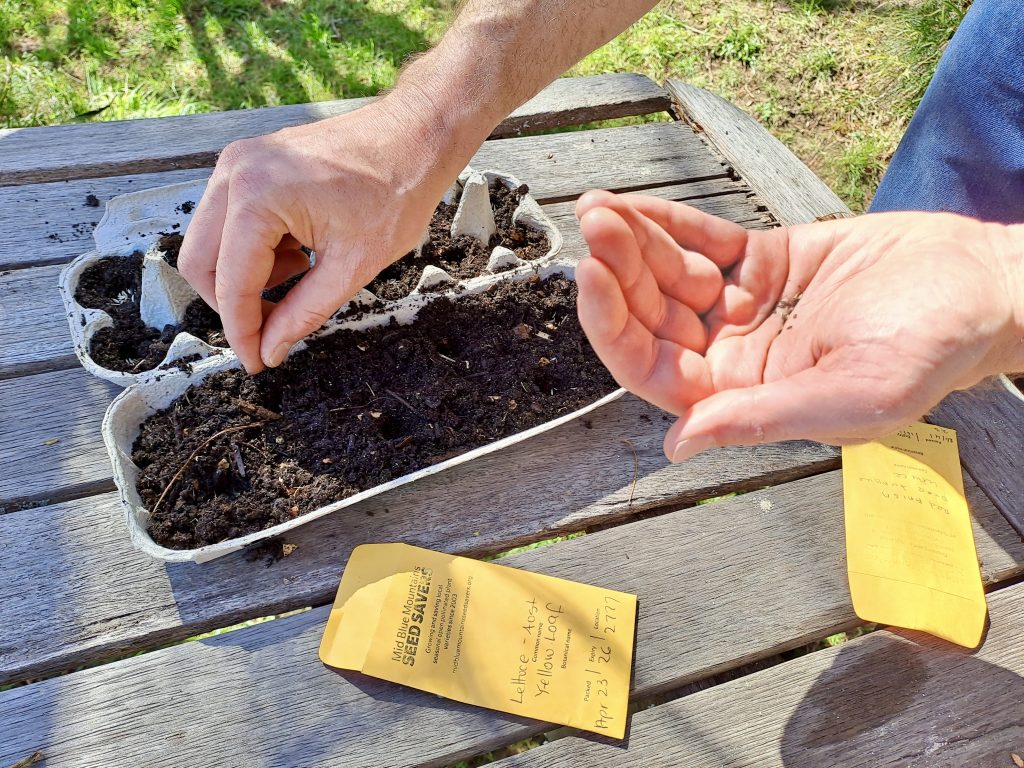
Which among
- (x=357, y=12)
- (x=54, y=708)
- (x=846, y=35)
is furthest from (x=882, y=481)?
(x=357, y=12)

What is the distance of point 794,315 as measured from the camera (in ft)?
3.40

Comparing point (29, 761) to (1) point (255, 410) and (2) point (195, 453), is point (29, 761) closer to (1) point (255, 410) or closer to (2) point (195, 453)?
(2) point (195, 453)

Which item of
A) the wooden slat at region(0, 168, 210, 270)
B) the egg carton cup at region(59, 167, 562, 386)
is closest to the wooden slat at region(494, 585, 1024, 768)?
the egg carton cup at region(59, 167, 562, 386)

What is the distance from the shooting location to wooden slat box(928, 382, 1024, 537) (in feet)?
3.99

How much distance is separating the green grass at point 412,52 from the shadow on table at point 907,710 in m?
1.71

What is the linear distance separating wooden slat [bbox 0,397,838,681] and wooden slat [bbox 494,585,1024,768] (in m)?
0.30

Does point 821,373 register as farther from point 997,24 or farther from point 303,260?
point 997,24

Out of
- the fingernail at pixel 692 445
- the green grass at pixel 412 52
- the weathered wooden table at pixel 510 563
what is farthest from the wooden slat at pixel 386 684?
the green grass at pixel 412 52

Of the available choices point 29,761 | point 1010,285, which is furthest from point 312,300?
point 1010,285

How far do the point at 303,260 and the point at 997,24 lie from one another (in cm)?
145

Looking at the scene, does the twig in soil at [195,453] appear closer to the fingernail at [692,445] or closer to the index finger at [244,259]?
the index finger at [244,259]

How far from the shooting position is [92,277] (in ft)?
4.14

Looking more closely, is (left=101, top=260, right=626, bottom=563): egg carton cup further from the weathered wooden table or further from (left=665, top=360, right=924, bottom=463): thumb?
(left=665, top=360, right=924, bottom=463): thumb

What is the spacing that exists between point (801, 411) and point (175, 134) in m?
1.48
